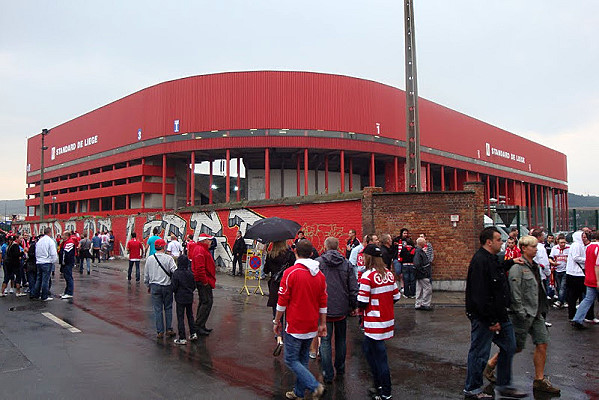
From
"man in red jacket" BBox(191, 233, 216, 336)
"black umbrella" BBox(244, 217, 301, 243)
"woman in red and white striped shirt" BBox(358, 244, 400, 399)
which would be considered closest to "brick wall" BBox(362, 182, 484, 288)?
"black umbrella" BBox(244, 217, 301, 243)

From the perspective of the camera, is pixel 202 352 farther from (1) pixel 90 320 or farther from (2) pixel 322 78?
(2) pixel 322 78

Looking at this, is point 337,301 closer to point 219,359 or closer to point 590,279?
point 219,359

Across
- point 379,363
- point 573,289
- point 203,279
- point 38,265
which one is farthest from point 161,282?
point 573,289

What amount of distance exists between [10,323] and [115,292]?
4.83 meters

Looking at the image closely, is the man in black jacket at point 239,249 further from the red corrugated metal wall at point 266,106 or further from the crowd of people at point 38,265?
the red corrugated metal wall at point 266,106

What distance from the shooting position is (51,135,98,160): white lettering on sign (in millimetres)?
46169

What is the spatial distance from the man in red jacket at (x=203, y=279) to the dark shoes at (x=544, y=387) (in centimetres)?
519

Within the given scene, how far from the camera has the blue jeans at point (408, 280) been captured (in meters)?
12.5

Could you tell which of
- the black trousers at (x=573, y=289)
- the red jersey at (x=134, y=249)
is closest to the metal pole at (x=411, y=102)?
the black trousers at (x=573, y=289)

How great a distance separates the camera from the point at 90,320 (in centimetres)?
957

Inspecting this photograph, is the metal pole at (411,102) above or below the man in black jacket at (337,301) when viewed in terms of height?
above

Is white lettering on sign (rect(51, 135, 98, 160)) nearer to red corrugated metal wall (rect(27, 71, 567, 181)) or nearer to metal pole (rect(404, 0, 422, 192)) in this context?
red corrugated metal wall (rect(27, 71, 567, 181))

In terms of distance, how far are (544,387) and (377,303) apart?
2086mm

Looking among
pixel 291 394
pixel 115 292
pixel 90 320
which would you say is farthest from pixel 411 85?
pixel 291 394
